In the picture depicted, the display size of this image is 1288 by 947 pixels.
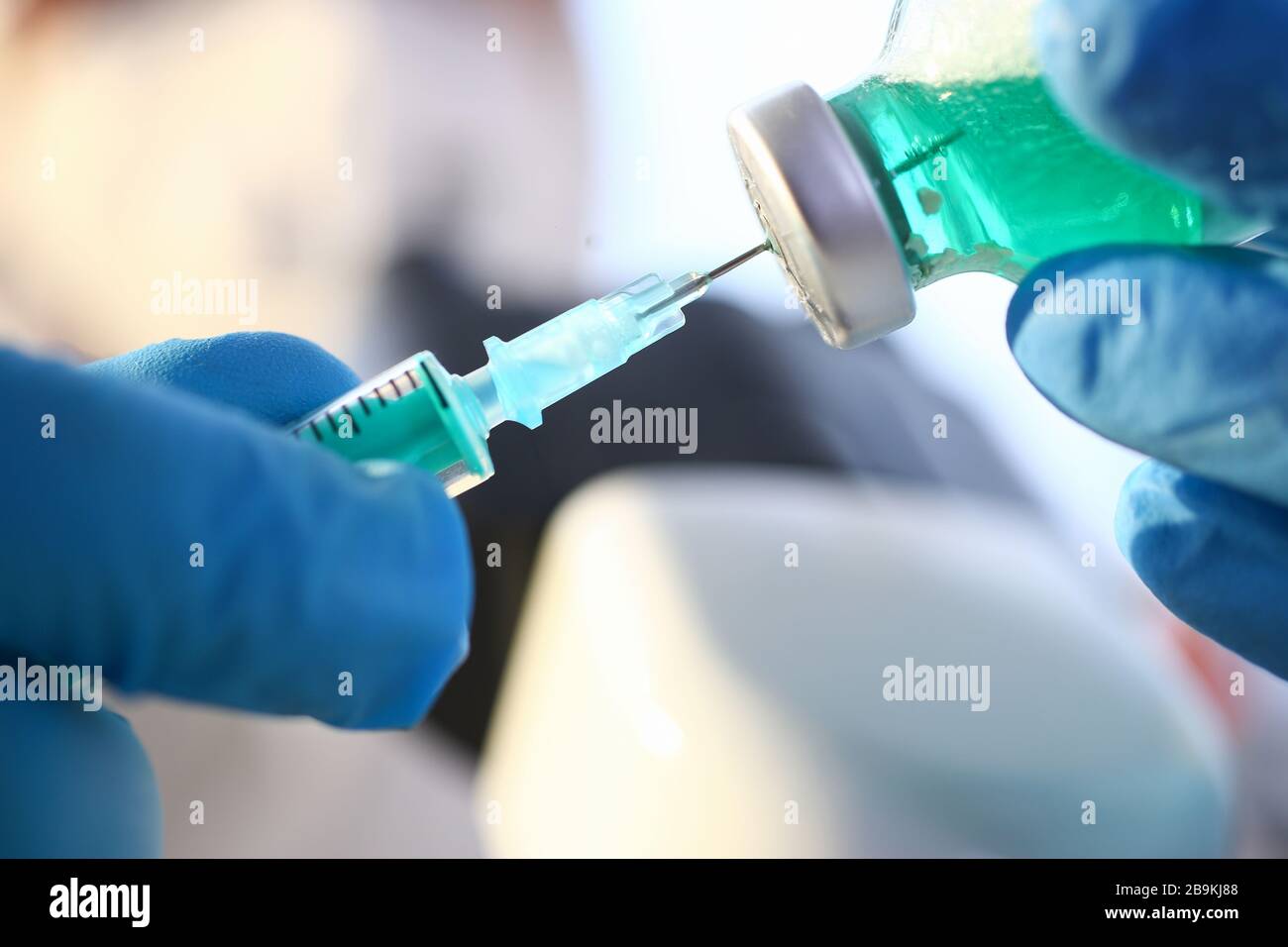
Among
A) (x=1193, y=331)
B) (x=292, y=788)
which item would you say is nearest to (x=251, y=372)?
(x=1193, y=331)

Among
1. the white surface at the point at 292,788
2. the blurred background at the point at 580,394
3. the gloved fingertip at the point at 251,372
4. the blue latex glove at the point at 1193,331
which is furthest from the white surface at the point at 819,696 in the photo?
the gloved fingertip at the point at 251,372

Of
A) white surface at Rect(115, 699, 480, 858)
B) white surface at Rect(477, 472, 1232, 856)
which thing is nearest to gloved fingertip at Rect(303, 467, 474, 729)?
white surface at Rect(477, 472, 1232, 856)

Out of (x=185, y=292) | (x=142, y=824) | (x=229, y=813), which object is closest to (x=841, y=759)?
(x=142, y=824)

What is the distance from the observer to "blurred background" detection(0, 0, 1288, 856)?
4.36 feet

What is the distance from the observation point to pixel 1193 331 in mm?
613

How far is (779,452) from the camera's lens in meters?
1.49

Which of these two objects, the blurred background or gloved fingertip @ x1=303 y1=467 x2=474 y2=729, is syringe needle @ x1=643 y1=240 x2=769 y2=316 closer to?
→ gloved fingertip @ x1=303 y1=467 x2=474 y2=729

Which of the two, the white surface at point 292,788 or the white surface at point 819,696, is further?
the white surface at point 292,788

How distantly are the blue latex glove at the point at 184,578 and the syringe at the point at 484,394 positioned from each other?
8 centimetres

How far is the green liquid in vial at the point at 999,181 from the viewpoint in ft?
2.03

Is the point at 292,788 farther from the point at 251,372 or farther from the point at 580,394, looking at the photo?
the point at 251,372

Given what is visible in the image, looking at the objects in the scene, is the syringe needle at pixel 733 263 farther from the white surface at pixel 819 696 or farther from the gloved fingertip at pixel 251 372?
the white surface at pixel 819 696

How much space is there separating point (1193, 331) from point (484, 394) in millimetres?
475

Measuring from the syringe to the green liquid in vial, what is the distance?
20cm
